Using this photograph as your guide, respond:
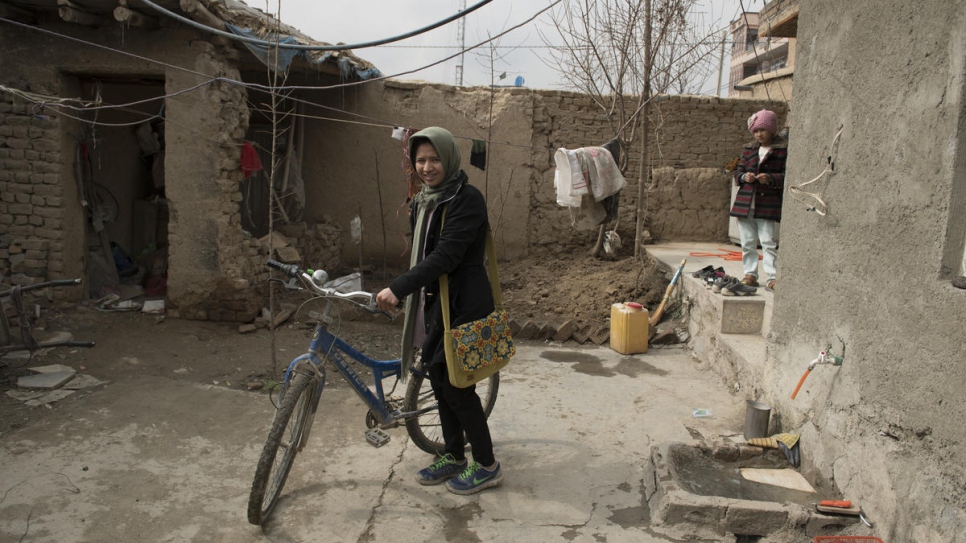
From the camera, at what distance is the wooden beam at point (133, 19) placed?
5309mm

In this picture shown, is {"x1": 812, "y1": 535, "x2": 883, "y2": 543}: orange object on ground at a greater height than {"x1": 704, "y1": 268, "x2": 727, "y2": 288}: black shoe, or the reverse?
{"x1": 704, "y1": 268, "x2": 727, "y2": 288}: black shoe

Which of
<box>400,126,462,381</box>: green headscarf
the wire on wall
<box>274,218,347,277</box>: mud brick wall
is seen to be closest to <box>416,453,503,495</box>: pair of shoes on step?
<box>400,126,462,381</box>: green headscarf

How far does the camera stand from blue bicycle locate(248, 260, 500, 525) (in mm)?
2771

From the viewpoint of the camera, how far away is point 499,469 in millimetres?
3266

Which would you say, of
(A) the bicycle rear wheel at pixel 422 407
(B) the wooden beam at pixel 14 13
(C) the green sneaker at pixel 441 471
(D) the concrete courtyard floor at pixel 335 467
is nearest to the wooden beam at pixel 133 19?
(B) the wooden beam at pixel 14 13

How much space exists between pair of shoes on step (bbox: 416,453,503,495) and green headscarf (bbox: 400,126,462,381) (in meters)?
0.50

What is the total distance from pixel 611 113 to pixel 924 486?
638cm

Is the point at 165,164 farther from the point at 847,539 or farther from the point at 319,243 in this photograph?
the point at 847,539

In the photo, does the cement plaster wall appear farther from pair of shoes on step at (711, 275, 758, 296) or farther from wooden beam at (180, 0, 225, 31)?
wooden beam at (180, 0, 225, 31)

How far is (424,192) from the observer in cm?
305

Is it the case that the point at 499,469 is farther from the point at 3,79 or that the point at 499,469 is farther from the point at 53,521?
the point at 3,79

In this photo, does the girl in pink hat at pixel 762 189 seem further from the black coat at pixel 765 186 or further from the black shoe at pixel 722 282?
the black shoe at pixel 722 282

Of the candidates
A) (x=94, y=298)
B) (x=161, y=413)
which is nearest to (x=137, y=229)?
(x=94, y=298)

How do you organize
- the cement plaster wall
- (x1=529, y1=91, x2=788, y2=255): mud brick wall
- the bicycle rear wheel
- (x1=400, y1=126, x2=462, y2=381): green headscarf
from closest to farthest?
the cement plaster wall, (x1=400, y1=126, x2=462, y2=381): green headscarf, the bicycle rear wheel, (x1=529, y1=91, x2=788, y2=255): mud brick wall
